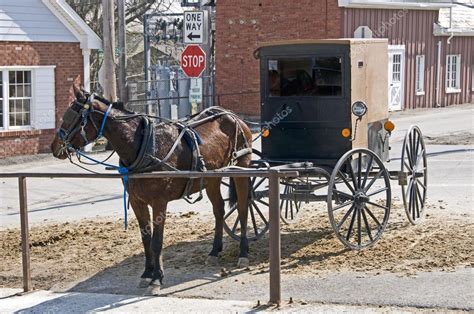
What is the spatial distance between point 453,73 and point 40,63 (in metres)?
21.1

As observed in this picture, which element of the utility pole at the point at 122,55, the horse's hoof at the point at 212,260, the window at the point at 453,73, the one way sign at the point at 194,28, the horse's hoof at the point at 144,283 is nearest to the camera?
the horse's hoof at the point at 144,283

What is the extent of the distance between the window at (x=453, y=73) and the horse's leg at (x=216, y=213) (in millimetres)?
29045

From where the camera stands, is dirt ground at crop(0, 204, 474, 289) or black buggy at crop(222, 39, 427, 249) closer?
dirt ground at crop(0, 204, 474, 289)

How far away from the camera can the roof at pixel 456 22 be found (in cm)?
3653

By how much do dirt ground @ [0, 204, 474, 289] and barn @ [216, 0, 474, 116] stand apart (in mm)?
17347

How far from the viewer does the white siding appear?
2247cm

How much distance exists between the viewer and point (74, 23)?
24.0m

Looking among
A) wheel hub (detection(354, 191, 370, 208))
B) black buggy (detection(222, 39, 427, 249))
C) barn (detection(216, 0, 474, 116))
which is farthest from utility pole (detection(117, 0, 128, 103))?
wheel hub (detection(354, 191, 370, 208))

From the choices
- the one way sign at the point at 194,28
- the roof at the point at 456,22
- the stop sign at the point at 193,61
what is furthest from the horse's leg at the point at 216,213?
the roof at the point at 456,22

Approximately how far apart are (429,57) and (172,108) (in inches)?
491

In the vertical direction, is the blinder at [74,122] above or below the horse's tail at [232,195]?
above

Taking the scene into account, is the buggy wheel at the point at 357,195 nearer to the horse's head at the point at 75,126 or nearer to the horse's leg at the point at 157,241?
the horse's leg at the point at 157,241

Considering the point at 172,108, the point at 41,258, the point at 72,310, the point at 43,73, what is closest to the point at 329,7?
the point at 172,108

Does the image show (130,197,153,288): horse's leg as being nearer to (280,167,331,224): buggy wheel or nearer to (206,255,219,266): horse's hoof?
(206,255,219,266): horse's hoof
